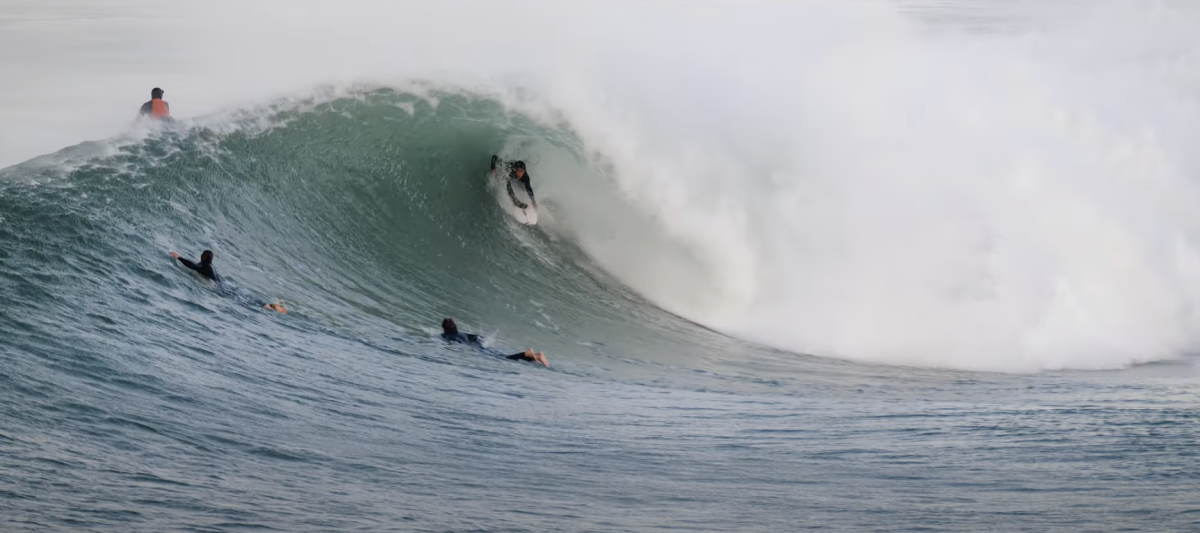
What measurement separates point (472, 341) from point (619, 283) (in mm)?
4046

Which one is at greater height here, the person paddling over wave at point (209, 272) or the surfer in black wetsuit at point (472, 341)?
the person paddling over wave at point (209, 272)

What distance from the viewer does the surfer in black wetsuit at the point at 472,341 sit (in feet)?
40.8

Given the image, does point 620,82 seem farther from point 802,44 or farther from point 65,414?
point 65,414

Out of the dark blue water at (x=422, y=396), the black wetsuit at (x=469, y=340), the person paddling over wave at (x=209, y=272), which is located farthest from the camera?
the black wetsuit at (x=469, y=340)

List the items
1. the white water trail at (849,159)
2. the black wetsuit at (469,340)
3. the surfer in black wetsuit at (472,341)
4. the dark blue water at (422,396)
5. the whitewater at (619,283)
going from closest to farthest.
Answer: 1. the dark blue water at (422,396)
2. the whitewater at (619,283)
3. the surfer in black wetsuit at (472,341)
4. the black wetsuit at (469,340)
5. the white water trail at (849,159)

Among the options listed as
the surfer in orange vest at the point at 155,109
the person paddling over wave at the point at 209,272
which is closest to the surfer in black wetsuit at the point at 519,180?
the surfer in orange vest at the point at 155,109

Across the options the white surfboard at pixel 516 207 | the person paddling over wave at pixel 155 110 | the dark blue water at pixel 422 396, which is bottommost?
the dark blue water at pixel 422 396

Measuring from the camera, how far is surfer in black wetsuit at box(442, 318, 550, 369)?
1242cm

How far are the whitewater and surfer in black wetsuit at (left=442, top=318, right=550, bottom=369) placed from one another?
1.08 feet

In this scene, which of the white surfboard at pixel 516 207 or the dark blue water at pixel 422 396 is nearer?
the dark blue water at pixel 422 396

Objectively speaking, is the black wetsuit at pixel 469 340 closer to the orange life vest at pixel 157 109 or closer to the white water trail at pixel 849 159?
the white water trail at pixel 849 159

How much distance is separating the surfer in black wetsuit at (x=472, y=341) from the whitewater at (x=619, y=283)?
329 millimetres

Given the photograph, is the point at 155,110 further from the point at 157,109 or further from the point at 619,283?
the point at 619,283

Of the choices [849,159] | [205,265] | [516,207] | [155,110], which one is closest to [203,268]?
[205,265]
